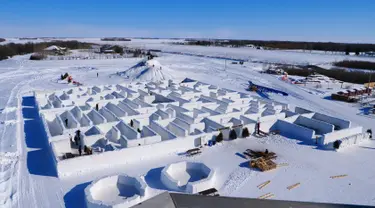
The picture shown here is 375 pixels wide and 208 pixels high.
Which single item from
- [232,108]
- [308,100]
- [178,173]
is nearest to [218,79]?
[308,100]

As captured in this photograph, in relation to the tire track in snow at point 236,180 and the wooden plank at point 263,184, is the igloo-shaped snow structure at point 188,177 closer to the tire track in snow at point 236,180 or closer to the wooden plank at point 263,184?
the tire track in snow at point 236,180

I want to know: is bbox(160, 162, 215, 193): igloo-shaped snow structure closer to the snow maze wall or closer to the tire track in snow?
the tire track in snow

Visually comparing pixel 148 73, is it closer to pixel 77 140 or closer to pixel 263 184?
pixel 77 140

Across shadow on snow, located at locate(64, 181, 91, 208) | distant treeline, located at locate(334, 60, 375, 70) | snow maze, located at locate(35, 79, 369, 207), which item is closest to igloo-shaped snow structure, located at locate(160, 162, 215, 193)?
snow maze, located at locate(35, 79, 369, 207)

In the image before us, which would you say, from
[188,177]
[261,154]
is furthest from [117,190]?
[261,154]

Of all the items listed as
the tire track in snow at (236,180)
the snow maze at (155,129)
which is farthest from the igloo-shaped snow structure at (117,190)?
the tire track in snow at (236,180)

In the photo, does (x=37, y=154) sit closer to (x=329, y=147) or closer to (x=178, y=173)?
(x=178, y=173)
